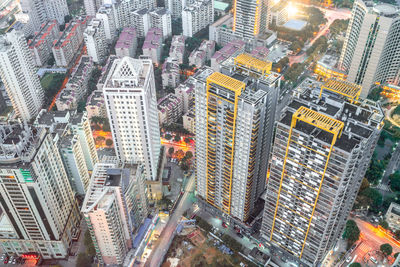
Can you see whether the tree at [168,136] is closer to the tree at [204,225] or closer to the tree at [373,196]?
the tree at [204,225]

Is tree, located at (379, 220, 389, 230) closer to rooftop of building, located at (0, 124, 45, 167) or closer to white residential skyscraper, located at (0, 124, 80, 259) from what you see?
white residential skyscraper, located at (0, 124, 80, 259)

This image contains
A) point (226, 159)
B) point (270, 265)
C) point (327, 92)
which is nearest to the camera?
point (327, 92)

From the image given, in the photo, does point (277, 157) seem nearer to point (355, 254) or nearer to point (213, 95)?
point (213, 95)

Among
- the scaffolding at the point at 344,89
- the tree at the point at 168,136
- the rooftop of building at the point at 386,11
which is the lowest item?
the tree at the point at 168,136

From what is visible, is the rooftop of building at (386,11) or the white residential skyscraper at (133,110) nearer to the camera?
the white residential skyscraper at (133,110)

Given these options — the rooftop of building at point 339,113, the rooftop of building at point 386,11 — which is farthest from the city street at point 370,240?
the rooftop of building at point 386,11

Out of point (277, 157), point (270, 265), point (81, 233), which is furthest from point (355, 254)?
point (81, 233)

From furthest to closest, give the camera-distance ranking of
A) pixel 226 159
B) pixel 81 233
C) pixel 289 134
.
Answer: pixel 81 233 → pixel 226 159 → pixel 289 134
